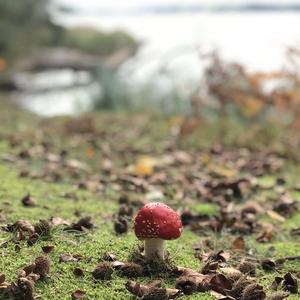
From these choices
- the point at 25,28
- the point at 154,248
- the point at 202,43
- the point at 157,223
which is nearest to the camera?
the point at 157,223

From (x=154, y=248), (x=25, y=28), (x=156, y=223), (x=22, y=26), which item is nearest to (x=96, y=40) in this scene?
(x=25, y=28)

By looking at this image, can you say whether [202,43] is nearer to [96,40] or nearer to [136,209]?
[136,209]

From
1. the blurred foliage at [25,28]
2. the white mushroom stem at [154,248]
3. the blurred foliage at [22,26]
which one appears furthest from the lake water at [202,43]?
the white mushroom stem at [154,248]

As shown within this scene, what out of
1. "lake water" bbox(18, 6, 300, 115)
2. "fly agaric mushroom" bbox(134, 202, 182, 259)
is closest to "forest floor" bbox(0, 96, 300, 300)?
"fly agaric mushroom" bbox(134, 202, 182, 259)

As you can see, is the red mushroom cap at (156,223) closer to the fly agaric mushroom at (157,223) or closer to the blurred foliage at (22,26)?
the fly agaric mushroom at (157,223)

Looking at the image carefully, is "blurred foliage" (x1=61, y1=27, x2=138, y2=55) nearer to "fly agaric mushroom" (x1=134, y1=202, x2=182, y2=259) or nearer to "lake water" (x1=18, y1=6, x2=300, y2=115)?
"lake water" (x1=18, y1=6, x2=300, y2=115)

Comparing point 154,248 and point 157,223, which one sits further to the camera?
point 154,248

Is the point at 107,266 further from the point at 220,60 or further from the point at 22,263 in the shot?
the point at 220,60

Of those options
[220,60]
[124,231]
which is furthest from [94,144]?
[124,231]
